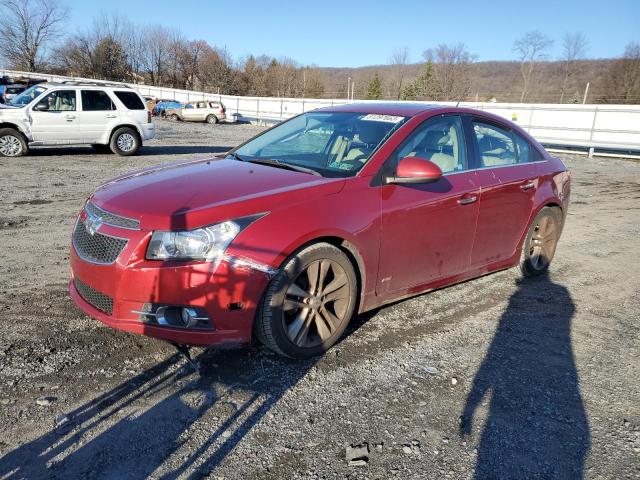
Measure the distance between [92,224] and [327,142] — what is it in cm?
193

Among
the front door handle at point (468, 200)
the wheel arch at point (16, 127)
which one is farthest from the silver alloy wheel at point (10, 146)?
the front door handle at point (468, 200)

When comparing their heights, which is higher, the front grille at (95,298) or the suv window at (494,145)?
the suv window at (494,145)

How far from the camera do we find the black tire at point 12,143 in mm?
12711

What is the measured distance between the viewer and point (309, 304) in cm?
332

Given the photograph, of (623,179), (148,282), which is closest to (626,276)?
(148,282)

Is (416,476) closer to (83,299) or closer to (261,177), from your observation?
(261,177)

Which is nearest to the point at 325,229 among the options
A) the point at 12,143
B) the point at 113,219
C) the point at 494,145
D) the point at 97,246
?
the point at 113,219

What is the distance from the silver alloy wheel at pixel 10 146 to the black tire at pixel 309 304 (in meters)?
12.5

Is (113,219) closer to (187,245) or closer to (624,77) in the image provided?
(187,245)

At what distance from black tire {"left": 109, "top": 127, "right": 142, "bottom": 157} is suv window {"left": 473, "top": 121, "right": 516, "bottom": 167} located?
1207 cm

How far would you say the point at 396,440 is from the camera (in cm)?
265

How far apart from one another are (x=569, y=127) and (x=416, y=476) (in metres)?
21.1

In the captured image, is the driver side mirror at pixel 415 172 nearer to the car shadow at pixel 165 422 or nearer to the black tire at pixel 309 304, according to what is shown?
the black tire at pixel 309 304

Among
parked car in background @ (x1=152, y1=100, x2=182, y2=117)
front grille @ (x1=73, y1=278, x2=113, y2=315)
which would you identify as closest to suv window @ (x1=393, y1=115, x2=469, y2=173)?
front grille @ (x1=73, y1=278, x2=113, y2=315)
